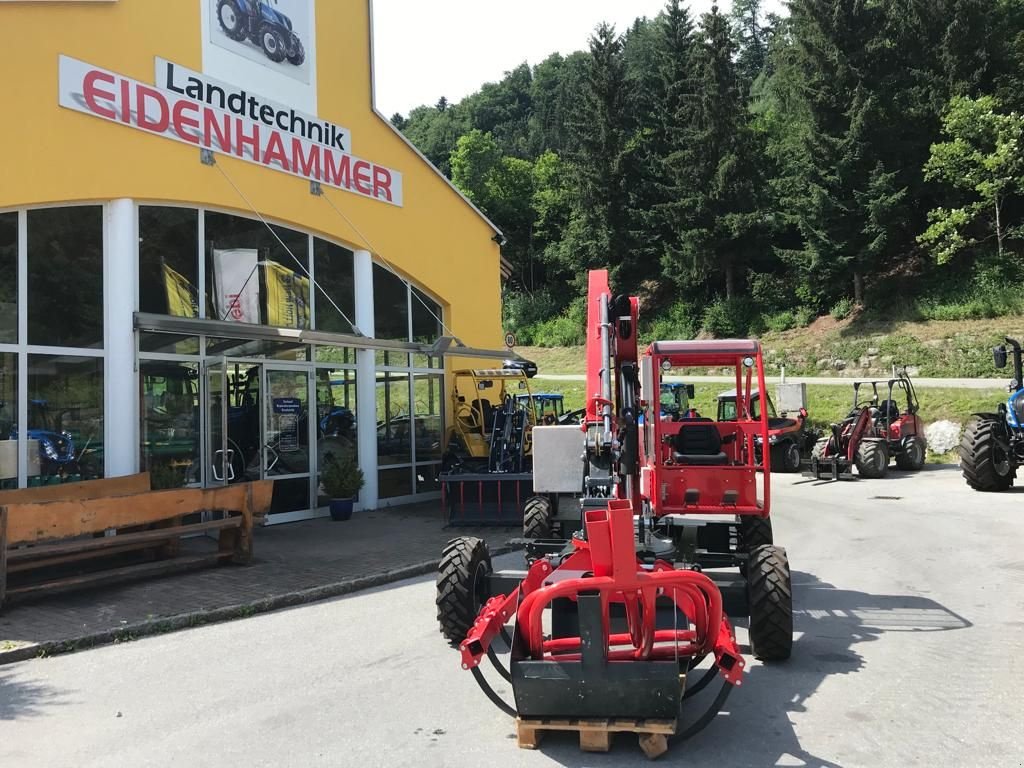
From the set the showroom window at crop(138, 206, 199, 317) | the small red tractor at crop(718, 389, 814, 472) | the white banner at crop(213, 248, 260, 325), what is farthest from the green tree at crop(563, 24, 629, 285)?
the showroom window at crop(138, 206, 199, 317)

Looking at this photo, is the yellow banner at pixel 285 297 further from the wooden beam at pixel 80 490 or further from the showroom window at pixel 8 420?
the showroom window at pixel 8 420

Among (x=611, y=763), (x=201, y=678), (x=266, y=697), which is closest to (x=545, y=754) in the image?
(x=611, y=763)

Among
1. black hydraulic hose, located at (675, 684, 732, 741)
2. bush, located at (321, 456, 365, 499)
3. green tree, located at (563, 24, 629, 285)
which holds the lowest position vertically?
black hydraulic hose, located at (675, 684, 732, 741)

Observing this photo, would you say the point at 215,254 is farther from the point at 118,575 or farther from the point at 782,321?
the point at 782,321

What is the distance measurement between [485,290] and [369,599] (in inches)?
390

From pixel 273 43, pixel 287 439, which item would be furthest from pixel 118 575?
pixel 273 43

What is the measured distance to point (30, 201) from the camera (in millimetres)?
9664

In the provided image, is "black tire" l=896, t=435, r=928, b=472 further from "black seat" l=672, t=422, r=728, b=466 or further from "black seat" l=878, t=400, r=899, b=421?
"black seat" l=672, t=422, r=728, b=466

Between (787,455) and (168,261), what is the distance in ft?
47.7

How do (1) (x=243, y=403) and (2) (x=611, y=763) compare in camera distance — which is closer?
(2) (x=611, y=763)

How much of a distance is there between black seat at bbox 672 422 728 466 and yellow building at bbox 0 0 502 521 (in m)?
4.66

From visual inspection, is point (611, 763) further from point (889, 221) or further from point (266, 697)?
point (889, 221)

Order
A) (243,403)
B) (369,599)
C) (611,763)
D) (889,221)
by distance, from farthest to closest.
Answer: (889,221) < (243,403) < (369,599) < (611,763)

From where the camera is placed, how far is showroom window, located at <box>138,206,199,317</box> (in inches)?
432
